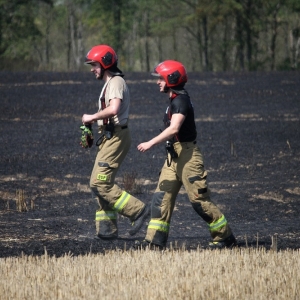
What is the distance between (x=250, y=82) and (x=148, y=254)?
852 inches

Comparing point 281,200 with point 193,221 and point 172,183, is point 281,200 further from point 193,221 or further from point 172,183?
point 172,183

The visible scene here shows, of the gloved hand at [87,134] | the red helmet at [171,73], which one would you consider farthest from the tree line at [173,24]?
the red helmet at [171,73]

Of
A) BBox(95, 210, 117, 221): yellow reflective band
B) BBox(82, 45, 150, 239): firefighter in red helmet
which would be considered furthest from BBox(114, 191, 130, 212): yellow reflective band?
BBox(95, 210, 117, 221): yellow reflective band

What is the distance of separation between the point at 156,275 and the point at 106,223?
256cm

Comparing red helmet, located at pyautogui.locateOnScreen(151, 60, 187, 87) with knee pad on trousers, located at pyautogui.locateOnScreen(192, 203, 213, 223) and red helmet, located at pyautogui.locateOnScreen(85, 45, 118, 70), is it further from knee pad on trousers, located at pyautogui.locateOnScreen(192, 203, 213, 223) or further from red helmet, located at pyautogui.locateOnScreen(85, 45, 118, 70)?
knee pad on trousers, located at pyautogui.locateOnScreen(192, 203, 213, 223)

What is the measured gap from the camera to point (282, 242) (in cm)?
967

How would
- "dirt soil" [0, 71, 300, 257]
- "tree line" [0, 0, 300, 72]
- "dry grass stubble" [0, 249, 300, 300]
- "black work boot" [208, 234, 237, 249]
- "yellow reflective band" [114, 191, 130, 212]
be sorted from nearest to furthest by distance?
"dry grass stubble" [0, 249, 300, 300] → "black work boot" [208, 234, 237, 249] → "yellow reflective band" [114, 191, 130, 212] → "dirt soil" [0, 71, 300, 257] → "tree line" [0, 0, 300, 72]

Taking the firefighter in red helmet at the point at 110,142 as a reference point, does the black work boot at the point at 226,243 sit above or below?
below

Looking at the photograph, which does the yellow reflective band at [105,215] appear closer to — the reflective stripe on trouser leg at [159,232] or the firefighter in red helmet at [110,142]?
the firefighter in red helmet at [110,142]

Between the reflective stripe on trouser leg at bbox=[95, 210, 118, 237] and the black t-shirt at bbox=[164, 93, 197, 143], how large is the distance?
1464mm

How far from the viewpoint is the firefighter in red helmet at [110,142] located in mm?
9594

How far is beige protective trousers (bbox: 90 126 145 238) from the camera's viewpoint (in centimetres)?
961

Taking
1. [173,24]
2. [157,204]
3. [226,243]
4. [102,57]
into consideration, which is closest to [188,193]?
[157,204]

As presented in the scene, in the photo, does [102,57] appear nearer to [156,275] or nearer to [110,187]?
[110,187]
